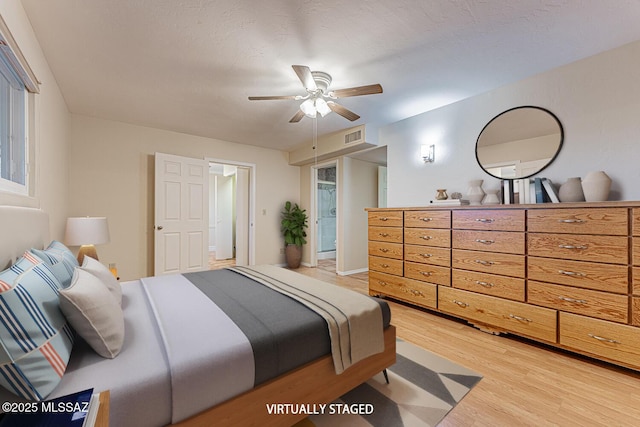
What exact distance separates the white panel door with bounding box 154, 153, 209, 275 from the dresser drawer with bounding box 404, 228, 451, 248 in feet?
10.6

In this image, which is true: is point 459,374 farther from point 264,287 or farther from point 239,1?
point 239,1

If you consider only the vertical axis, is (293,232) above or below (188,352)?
above

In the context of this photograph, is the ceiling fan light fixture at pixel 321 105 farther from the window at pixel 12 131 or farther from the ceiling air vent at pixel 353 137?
the window at pixel 12 131

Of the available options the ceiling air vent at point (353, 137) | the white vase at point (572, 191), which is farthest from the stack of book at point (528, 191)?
the ceiling air vent at point (353, 137)

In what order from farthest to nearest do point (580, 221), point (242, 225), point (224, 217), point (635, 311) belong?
point (224, 217) < point (242, 225) < point (580, 221) < point (635, 311)

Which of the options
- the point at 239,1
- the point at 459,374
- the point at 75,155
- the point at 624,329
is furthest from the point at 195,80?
the point at 624,329

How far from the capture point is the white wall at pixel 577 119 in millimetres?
2029

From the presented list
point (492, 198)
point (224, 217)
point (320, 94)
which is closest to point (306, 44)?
point (320, 94)

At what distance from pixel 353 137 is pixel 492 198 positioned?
81.5 inches

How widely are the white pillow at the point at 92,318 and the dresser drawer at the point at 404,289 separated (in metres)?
2.65

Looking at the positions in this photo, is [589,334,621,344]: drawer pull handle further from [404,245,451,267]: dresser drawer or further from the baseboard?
the baseboard

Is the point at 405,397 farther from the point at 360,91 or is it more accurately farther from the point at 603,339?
the point at 360,91

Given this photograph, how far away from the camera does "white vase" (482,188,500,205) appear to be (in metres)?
2.61

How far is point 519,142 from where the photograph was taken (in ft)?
8.43
